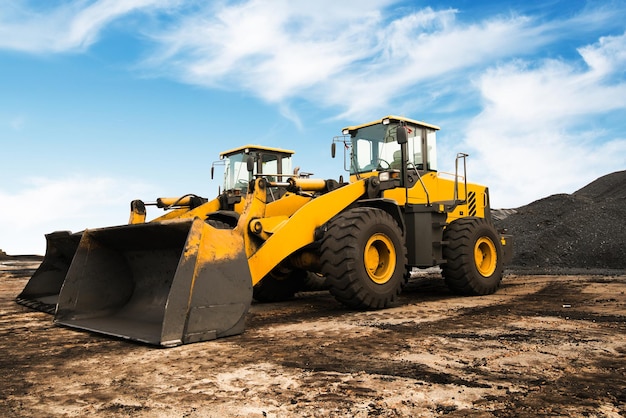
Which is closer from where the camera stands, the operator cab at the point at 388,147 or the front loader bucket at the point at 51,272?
the front loader bucket at the point at 51,272

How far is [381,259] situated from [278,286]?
A: 6.33 ft

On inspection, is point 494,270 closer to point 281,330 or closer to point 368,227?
point 368,227

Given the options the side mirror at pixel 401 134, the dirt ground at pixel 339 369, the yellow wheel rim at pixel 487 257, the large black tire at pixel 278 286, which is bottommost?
→ the dirt ground at pixel 339 369

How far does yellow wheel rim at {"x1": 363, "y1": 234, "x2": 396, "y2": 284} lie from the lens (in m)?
6.40

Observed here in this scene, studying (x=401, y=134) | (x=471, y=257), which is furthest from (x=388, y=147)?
(x=471, y=257)

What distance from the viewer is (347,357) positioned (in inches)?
150

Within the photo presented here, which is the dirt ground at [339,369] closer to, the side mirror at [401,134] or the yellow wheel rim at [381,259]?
the yellow wheel rim at [381,259]

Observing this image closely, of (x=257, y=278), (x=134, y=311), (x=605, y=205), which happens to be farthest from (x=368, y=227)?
(x=605, y=205)

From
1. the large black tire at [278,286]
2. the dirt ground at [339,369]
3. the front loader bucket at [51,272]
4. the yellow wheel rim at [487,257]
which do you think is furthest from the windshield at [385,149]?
the front loader bucket at [51,272]

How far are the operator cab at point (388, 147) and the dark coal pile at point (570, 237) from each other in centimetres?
739

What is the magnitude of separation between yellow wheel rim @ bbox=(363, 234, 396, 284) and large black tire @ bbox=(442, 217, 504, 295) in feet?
5.57

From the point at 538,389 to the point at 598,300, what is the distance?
531 centimetres

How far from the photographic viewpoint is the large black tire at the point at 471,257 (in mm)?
7855

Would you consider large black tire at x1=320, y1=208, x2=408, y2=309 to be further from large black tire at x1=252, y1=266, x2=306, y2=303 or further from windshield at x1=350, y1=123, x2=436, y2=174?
windshield at x1=350, y1=123, x2=436, y2=174
